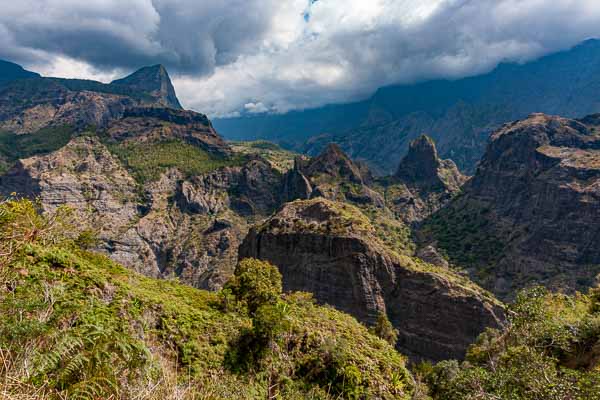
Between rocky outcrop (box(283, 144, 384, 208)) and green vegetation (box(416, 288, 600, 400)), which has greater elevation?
green vegetation (box(416, 288, 600, 400))

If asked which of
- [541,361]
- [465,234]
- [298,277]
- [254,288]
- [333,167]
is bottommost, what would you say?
[465,234]

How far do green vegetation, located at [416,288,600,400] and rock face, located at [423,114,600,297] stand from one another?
85.1 m

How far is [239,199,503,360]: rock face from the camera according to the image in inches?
2282

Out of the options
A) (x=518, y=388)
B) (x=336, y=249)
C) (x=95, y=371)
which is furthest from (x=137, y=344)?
(x=336, y=249)

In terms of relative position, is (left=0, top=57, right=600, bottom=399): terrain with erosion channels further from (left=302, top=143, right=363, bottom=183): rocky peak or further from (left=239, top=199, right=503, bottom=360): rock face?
(left=302, top=143, right=363, bottom=183): rocky peak

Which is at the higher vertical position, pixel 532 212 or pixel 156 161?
pixel 156 161

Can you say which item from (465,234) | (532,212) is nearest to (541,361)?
(532,212)

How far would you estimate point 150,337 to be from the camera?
12789 millimetres

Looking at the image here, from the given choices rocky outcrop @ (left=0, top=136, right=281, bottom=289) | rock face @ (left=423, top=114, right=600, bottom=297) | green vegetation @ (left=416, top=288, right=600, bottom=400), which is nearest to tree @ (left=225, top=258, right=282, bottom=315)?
green vegetation @ (left=416, top=288, right=600, bottom=400)

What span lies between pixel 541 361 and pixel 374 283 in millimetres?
50373

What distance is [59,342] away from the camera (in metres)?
4.48

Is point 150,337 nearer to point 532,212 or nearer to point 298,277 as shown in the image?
point 298,277

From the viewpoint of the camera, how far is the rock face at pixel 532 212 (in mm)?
100688

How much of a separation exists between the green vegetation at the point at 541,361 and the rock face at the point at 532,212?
85075 mm
